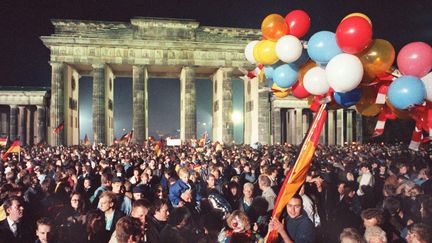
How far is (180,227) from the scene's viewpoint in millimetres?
4934

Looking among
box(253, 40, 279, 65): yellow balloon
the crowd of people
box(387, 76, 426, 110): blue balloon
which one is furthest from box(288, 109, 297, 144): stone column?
box(387, 76, 426, 110): blue balloon

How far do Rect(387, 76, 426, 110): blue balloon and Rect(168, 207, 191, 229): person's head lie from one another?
11.4 ft

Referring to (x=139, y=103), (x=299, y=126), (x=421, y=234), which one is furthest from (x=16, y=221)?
(x=299, y=126)

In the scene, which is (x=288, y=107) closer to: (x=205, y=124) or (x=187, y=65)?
(x=187, y=65)

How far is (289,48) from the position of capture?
6008mm

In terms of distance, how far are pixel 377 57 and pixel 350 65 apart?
0.56 m

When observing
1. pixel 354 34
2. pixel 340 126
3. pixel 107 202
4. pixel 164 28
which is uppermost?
pixel 164 28

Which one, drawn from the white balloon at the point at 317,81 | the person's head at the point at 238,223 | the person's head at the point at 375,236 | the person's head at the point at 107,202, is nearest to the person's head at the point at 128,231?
the person's head at the point at 238,223

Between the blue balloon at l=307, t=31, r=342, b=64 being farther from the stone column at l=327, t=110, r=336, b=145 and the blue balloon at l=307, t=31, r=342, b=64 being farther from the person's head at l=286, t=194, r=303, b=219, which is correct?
the stone column at l=327, t=110, r=336, b=145

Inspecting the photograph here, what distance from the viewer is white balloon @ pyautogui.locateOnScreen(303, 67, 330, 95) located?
5.85 m

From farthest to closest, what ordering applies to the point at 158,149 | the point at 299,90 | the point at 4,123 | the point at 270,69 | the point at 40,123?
the point at 4,123, the point at 40,123, the point at 158,149, the point at 270,69, the point at 299,90

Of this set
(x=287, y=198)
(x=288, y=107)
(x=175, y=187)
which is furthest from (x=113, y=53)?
(x=287, y=198)

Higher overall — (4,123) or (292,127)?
(4,123)

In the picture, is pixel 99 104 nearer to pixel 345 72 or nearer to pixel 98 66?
pixel 98 66
